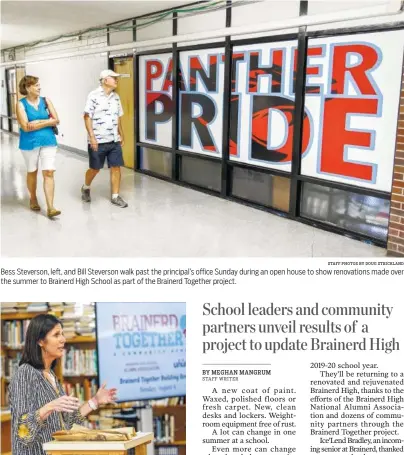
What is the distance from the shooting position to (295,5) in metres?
2.59

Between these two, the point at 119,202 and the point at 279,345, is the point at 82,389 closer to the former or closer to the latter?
the point at 279,345

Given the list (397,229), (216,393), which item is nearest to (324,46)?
(397,229)

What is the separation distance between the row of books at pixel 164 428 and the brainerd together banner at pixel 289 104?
148 centimetres

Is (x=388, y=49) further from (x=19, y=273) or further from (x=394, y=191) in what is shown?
(x=19, y=273)

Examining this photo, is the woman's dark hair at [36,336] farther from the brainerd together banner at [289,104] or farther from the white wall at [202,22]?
the white wall at [202,22]

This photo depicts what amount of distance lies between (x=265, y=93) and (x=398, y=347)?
1.77 meters

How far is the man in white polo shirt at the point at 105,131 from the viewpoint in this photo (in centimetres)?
269

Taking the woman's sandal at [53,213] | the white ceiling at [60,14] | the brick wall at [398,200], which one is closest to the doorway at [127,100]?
the white ceiling at [60,14]

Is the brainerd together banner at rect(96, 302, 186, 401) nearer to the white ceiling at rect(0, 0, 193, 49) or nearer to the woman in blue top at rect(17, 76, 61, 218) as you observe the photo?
the woman in blue top at rect(17, 76, 61, 218)

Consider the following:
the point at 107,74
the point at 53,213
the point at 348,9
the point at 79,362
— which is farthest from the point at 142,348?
the point at 348,9

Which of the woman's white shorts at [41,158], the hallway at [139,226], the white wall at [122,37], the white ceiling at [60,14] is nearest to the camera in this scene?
the hallway at [139,226]

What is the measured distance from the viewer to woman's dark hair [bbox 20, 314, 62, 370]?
1.64 metres


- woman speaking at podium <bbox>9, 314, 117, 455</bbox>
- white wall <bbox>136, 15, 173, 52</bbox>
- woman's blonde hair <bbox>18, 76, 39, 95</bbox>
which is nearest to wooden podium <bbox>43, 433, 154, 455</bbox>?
woman speaking at podium <bbox>9, 314, 117, 455</bbox>

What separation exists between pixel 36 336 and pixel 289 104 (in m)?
1.88
